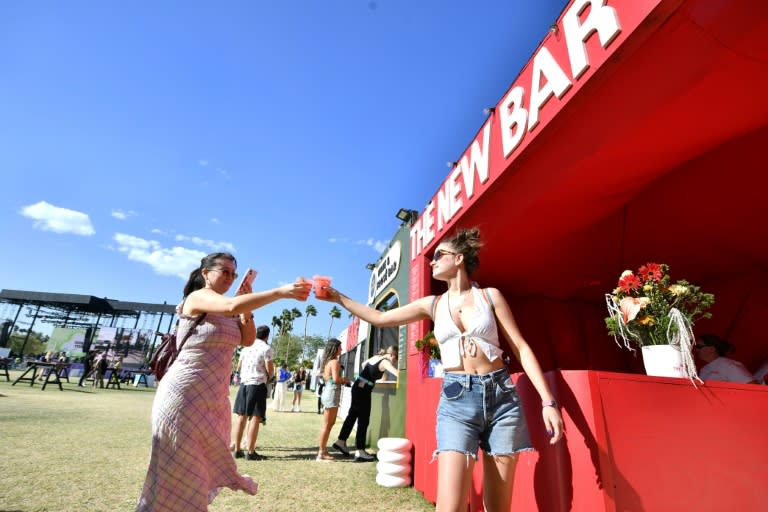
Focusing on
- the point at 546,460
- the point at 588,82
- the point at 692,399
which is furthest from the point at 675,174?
the point at 546,460

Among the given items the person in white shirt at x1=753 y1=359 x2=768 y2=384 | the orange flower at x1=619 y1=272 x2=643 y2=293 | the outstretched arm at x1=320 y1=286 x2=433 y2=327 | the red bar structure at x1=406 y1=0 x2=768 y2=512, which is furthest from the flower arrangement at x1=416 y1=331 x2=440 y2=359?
the person in white shirt at x1=753 y1=359 x2=768 y2=384

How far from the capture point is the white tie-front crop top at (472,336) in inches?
81.8

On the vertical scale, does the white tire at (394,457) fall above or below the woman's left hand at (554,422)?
below

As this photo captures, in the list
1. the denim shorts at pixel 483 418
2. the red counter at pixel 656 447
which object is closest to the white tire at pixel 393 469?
the red counter at pixel 656 447

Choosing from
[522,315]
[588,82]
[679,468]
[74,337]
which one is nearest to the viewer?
[679,468]

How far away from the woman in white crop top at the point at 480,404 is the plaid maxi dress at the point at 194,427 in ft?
3.97

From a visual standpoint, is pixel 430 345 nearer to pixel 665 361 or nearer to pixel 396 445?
pixel 396 445

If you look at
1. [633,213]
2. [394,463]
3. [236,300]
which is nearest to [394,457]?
[394,463]

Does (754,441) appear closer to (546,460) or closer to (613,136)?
(546,460)

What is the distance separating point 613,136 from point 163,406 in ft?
11.1

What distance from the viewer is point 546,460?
2.27m

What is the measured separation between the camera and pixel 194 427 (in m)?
2.02

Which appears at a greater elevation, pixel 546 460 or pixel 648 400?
pixel 648 400

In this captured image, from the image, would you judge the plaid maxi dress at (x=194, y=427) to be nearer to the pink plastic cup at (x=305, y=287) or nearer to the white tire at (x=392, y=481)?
the pink plastic cup at (x=305, y=287)
